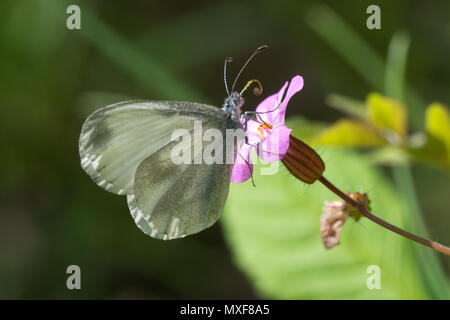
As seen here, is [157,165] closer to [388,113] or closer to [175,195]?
[175,195]

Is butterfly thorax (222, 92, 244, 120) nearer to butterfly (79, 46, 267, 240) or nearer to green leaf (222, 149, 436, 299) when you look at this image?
butterfly (79, 46, 267, 240)

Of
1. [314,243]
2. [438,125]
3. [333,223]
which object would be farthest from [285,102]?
[314,243]

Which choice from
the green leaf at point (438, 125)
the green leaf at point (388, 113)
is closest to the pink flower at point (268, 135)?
the green leaf at point (388, 113)

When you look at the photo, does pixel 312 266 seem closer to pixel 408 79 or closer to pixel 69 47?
pixel 408 79

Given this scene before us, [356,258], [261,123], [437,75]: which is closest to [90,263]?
[356,258]

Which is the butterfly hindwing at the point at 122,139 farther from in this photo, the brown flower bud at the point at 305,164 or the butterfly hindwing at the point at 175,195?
the brown flower bud at the point at 305,164

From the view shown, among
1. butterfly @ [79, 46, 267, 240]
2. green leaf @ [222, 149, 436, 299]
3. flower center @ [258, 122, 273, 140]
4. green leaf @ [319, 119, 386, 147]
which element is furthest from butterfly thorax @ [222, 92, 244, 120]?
green leaf @ [222, 149, 436, 299]

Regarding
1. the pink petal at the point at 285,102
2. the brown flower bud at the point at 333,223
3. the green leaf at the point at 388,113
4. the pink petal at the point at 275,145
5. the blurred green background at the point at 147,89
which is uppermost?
the blurred green background at the point at 147,89

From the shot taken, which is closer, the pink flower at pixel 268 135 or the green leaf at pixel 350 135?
the pink flower at pixel 268 135
